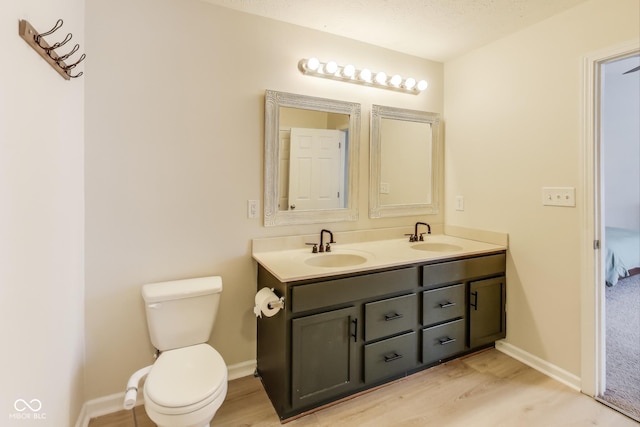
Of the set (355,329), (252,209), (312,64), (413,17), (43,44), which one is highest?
(413,17)

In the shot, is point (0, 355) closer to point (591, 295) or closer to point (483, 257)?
point (483, 257)

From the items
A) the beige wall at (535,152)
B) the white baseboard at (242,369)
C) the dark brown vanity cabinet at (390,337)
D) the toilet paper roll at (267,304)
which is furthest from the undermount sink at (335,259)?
the beige wall at (535,152)

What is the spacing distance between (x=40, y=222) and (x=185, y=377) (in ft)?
2.84

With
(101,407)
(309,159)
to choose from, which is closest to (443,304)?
(309,159)

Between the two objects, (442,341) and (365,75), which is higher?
(365,75)

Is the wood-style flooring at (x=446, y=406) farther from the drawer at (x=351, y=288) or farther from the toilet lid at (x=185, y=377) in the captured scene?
the drawer at (x=351, y=288)

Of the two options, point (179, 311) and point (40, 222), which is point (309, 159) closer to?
point (179, 311)

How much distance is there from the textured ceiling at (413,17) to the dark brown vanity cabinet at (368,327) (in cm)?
156

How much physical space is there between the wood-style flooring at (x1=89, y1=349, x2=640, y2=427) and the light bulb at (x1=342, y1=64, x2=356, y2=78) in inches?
82.3

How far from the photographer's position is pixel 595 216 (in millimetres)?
1825

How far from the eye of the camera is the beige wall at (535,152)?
1.89m

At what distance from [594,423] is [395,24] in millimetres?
2559

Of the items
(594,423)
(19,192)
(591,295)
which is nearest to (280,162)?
(19,192)

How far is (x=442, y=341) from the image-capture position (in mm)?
2076
